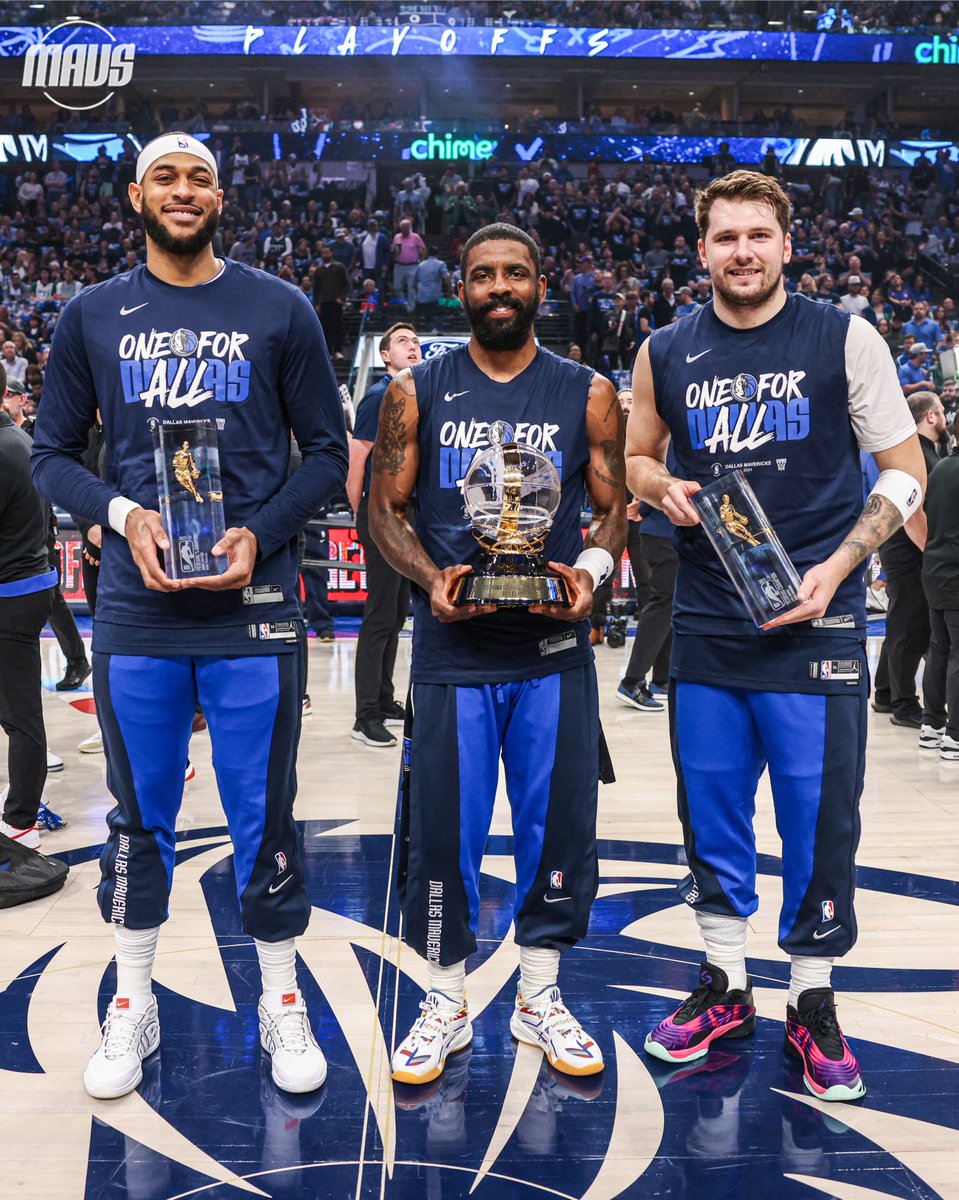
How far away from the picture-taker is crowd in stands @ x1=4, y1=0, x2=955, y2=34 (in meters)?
27.8

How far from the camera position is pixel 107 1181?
7.74ft

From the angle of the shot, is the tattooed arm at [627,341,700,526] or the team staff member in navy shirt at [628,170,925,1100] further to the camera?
the tattooed arm at [627,341,700,526]

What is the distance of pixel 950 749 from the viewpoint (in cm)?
562

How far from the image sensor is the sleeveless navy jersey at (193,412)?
8.62ft

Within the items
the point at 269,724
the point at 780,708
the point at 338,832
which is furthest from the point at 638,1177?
the point at 338,832

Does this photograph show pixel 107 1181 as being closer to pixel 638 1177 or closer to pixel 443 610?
pixel 638 1177

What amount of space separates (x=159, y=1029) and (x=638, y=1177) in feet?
4.04

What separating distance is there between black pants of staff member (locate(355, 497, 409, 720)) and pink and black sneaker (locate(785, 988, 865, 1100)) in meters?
3.38

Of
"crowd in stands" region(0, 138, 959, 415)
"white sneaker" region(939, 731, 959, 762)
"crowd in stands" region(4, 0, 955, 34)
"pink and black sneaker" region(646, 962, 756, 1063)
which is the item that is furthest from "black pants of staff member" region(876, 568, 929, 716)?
"crowd in stands" region(4, 0, 955, 34)

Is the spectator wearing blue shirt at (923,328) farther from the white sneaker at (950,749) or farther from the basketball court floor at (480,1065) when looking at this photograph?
the basketball court floor at (480,1065)

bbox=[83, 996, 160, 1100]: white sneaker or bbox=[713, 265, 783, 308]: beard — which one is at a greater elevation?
bbox=[713, 265, 783, 308]: beard

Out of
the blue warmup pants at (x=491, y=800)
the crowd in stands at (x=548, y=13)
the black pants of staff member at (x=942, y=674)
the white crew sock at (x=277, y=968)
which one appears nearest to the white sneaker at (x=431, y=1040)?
the blue warmup pants at (x=491, y=800)

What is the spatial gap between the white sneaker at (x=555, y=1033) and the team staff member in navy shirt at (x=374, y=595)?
2979 millimetres

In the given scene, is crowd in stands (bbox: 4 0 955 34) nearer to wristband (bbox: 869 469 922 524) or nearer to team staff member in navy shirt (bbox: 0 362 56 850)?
team staff member in navy shirt (bbox: 0 362 56 850)
